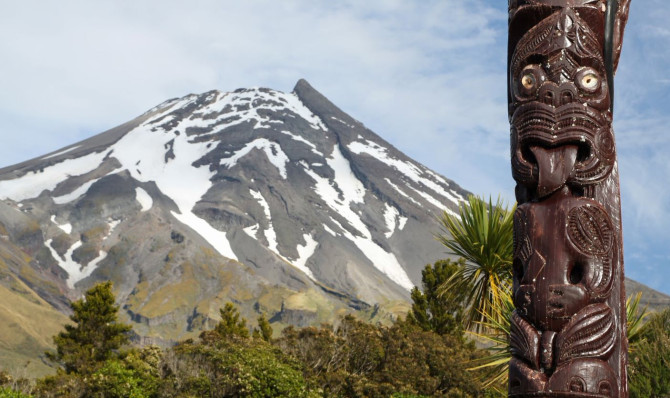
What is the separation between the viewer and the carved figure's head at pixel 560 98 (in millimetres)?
6207

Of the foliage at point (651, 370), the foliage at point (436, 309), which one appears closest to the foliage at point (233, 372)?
the foliage at point (436, 309)

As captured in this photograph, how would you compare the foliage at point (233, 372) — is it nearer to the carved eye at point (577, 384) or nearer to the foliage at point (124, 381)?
the foliage at point (124, 381)

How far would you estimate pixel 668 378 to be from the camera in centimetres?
1407

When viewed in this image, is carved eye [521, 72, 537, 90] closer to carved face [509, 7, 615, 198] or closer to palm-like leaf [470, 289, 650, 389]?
carved face [509, 7, 615, 198]

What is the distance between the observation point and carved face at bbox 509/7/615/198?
6.20m

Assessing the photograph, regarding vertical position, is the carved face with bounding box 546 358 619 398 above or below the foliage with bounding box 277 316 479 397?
above

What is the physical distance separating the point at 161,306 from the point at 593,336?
160m

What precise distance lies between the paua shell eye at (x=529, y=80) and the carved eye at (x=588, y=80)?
27 centimetres

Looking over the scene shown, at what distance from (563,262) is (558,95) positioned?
1307 mm

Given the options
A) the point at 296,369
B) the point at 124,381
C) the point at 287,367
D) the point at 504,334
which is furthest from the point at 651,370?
the point at 124,381

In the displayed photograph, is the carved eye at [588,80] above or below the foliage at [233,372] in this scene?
above

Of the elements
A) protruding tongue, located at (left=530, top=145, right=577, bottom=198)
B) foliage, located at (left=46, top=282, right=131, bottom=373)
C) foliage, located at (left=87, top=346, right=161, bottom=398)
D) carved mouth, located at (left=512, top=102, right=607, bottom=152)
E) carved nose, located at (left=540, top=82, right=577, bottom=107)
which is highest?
carved nose, located at (left=540, top=82, right=577, bottom=107)

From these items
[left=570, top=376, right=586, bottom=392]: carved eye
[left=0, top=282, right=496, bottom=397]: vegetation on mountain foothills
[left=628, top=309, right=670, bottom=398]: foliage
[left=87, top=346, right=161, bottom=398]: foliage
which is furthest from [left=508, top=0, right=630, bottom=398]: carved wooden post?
[left=87, top=346, right=161, bottom=398]: foliage

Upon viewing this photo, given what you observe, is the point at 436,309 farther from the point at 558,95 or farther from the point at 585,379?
the point at 585,379
